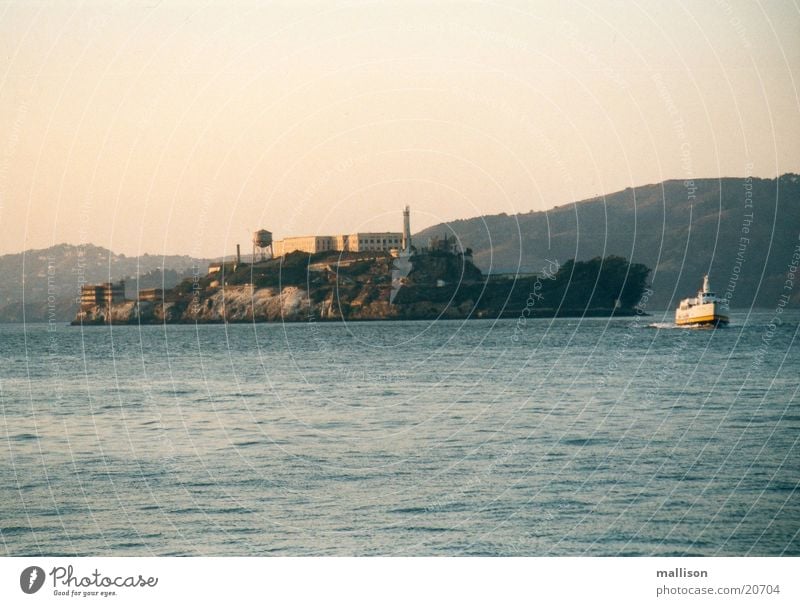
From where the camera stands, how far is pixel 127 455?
3122 centimetres

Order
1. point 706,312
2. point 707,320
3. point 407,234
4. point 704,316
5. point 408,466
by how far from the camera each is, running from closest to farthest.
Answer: point 408,466
point 706,312
point 707,320
point 704,316
point 407,234

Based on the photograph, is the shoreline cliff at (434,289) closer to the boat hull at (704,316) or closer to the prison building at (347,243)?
the prison building at (347,243)

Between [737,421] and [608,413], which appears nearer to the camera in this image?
[737,421]

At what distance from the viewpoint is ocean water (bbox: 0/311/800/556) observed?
71.6 ft

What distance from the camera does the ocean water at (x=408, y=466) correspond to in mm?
21812

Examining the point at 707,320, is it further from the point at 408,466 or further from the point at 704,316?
the point at 408,466

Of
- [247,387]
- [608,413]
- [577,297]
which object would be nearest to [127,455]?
[608,413]

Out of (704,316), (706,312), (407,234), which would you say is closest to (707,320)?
(704,316)

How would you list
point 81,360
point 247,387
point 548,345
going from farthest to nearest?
point 548,345 < point 81,360 < point 247,387

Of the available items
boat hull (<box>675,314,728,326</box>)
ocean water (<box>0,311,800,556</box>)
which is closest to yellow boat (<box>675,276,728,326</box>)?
boat hull (<box>675,314,728,326</box>)

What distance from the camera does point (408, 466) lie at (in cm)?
2881

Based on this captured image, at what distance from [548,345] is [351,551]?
71.7 meters
